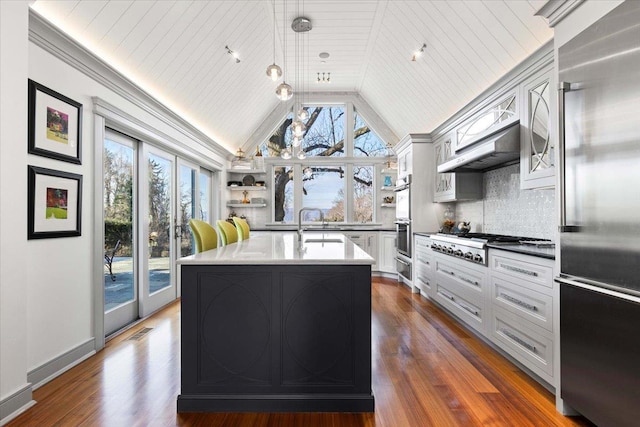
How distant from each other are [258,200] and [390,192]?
8.72ft

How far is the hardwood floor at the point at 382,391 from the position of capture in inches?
73.0

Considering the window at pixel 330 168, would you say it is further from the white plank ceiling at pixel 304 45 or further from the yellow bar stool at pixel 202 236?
the yellow bar stool at pixel 202 236

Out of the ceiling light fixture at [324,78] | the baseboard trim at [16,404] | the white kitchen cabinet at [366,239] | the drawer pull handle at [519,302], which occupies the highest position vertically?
the ceiling light fixture at [324,78]

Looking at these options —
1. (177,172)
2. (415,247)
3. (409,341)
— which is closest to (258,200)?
(177,172)

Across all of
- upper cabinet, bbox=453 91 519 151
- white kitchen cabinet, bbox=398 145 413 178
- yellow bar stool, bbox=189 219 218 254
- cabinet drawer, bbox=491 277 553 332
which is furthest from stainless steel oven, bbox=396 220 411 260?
yellow bar stool, bbox=189 219 218 254

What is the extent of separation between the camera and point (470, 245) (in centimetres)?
314

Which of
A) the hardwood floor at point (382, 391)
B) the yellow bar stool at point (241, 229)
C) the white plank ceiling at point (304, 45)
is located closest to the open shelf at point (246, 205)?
the white plank ceiling at point (304, 45)

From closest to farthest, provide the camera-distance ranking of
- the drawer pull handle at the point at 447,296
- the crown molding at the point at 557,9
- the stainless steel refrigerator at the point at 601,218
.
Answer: the stainless steel refrigerator at the point at 601,218
the crown molding at the point at 557,9
the drawer pull handle at the point at 447,296

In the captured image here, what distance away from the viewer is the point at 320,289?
1.94 metres

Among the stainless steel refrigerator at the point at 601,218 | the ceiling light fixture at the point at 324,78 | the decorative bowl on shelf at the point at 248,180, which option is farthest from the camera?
the decorative bowl on shelf at the point at 248,180

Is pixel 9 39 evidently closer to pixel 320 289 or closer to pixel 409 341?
pixel 320 289

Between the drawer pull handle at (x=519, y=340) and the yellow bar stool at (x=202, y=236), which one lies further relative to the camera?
the yellow bar stool at (x=202, y=236)

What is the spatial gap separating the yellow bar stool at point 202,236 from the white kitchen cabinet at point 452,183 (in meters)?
2.97

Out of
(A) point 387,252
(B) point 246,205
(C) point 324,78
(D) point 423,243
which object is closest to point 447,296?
(D) point 423,243
